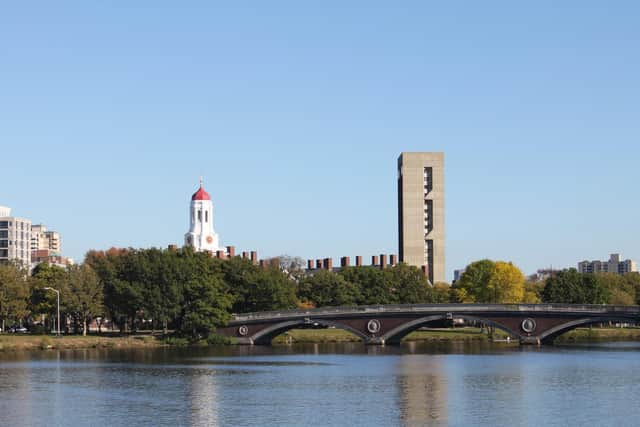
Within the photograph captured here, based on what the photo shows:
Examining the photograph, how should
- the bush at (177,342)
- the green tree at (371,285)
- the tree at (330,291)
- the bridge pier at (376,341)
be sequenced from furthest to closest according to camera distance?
the green tree at (371,285), the tree at (330,291), the bridge pier at (376,341), the bush at (177,342)

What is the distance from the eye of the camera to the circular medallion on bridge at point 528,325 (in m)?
127

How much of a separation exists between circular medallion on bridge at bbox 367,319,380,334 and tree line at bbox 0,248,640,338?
1645cm

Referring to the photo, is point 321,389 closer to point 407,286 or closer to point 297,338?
point 297,338

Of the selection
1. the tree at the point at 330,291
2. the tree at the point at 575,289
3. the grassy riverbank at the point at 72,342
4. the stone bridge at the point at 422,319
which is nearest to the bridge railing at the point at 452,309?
the stone bridge at the point at 422,319

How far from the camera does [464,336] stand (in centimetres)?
15800

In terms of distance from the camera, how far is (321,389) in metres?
75.0

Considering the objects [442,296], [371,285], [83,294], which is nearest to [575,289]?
[442,296]

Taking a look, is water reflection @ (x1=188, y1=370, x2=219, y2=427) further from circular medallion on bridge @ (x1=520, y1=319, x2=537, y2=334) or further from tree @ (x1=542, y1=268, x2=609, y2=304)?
tree @ (x1=542, y1=268, x2=609, y2=304)

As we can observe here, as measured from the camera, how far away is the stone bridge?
124 meters

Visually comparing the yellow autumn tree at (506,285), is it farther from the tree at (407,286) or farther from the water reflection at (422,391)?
the water reflection at (422,391)

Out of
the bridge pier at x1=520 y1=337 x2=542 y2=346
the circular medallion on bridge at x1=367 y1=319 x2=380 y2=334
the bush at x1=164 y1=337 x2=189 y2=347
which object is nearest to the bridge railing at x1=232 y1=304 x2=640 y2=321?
the circular medallion on bridge at x1=367 y1=319 x2=380 y2=334

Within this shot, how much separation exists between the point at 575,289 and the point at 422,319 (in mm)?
49929

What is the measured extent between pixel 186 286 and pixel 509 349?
38165mm

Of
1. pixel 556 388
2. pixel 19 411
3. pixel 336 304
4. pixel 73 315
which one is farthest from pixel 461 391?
pixel 336 304
